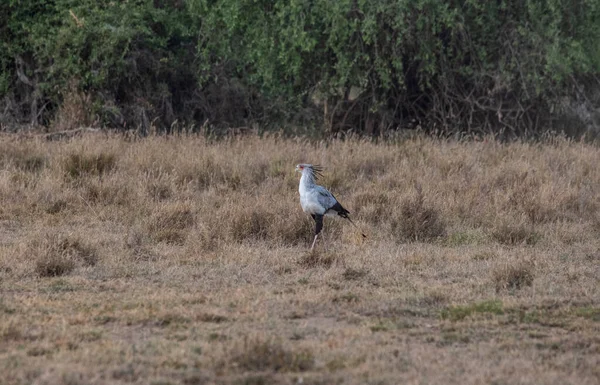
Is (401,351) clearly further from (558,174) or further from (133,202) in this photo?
(558,174)

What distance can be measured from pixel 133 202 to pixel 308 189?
2798mm

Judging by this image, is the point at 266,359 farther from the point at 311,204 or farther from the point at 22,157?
the point at 22,157

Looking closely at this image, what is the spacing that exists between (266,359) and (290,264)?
3450 mm

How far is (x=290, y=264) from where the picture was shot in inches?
366

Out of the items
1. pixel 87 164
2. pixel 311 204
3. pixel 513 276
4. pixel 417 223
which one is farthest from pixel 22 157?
pixel 513 276

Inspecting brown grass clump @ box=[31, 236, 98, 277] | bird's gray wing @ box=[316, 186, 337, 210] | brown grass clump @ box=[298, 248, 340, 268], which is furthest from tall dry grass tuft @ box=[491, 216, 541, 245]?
brown grass clump @ box=[31, 236, 98, 277]

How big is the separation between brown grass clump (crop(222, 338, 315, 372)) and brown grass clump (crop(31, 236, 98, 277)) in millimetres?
3330

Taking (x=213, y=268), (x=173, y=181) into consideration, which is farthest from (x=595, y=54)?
(x=213, y=268)

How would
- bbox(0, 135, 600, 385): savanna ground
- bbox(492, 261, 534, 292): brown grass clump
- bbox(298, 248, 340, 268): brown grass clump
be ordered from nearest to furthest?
bbox(0, 135, 600, 385): savanna ground
bbox(492, 261, 534, 292): brown grass clump
bbox(298, 248, 340, 268): brown grass clump

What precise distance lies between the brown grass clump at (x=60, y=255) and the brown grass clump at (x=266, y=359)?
3330mm

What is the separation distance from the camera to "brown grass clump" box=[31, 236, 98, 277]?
344 inches

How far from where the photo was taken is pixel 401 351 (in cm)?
628

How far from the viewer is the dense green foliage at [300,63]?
19094 millimetres

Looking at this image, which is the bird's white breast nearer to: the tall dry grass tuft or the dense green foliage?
the tall dry grass tuft
